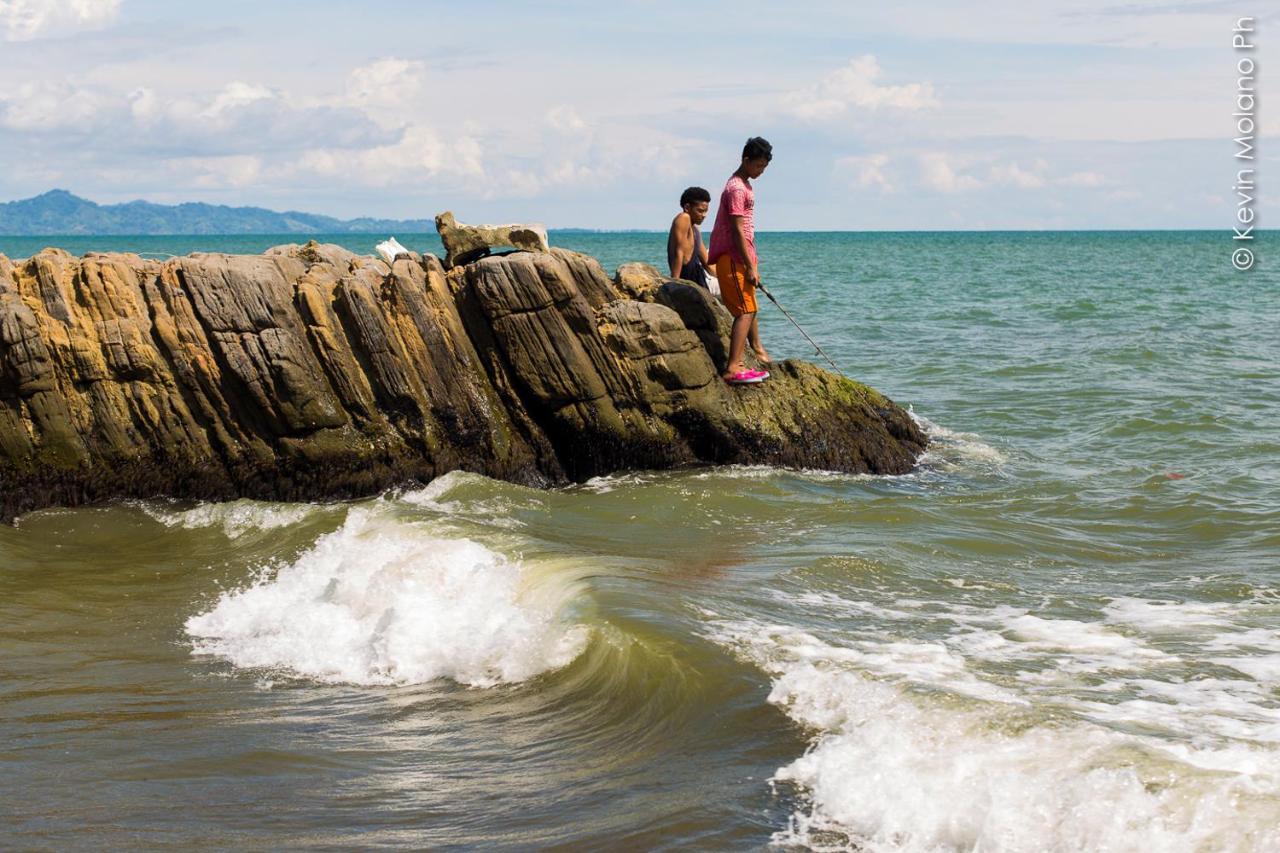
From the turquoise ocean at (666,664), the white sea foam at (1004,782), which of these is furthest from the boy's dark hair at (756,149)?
the white sea foam at (1004,782)

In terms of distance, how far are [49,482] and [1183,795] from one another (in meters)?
8.73

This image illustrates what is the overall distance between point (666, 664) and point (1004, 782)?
2.00 m

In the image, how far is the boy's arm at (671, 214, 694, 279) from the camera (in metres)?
12.7

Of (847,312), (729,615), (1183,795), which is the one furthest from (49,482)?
(847,312)

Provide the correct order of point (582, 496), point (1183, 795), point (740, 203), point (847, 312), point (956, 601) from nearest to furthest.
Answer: point (1183, 795), point (956, 601), point (582, 496), point (740, 203), point (847, 312)

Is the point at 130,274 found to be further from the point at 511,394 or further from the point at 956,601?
the point at 956,601

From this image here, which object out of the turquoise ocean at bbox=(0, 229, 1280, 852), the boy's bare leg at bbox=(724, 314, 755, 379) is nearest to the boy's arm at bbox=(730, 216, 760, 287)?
the boy's bare leg at bbox=(724, 314, 755, 379)

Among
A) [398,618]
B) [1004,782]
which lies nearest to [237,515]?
[398,618]

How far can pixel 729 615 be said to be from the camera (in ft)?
23.8

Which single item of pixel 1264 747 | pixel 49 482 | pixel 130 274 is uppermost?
pixel 130 274

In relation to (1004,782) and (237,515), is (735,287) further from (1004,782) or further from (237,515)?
(1004,782)

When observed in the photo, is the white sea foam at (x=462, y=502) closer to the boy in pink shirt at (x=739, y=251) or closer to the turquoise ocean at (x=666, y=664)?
the turquoise ocean at (x=666, y=664)

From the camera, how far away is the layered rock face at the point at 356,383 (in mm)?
10266

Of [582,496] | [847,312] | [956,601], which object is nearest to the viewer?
[956,601]
